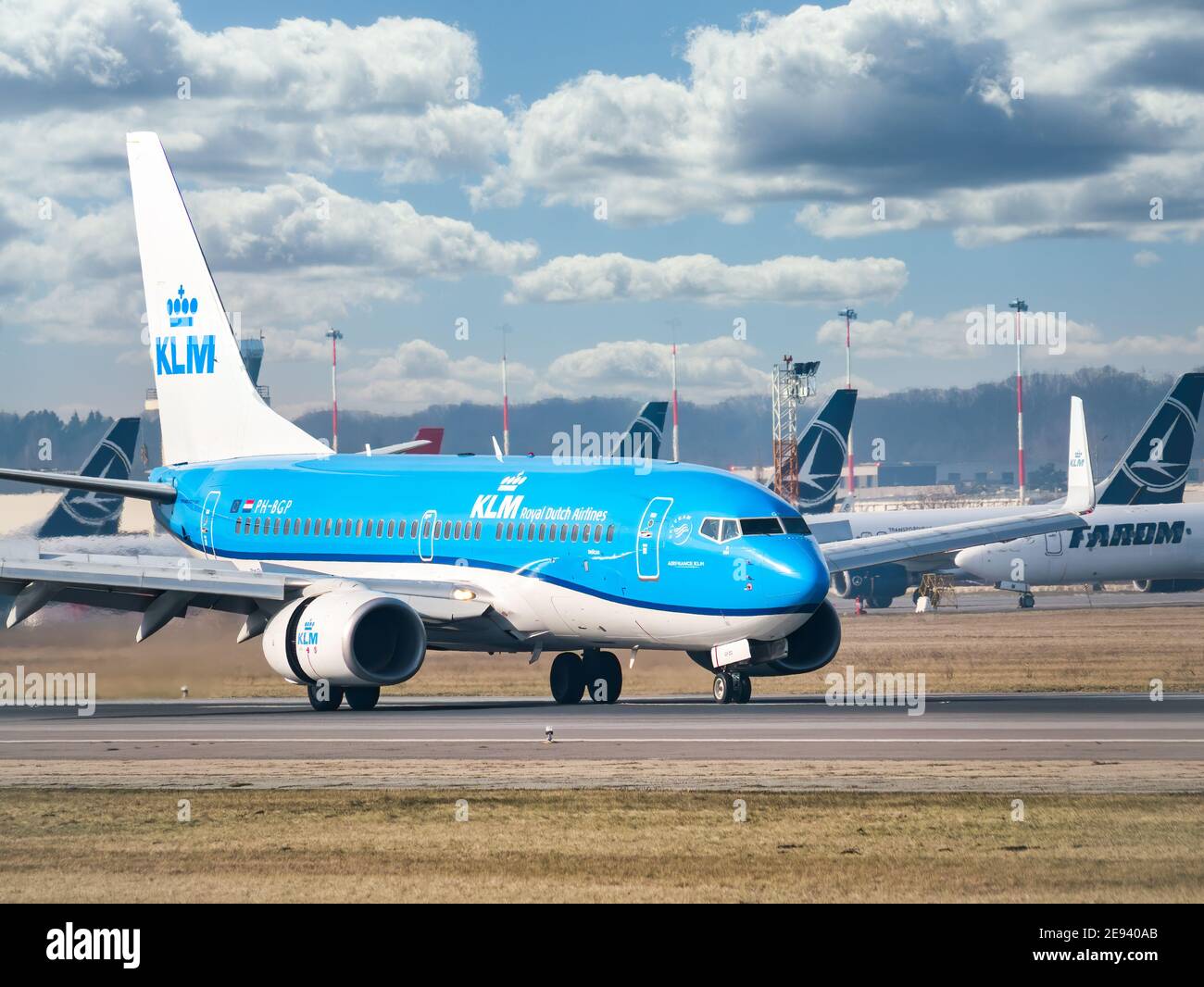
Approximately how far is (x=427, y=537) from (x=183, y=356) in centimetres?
1395

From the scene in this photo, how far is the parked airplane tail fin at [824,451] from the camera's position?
360 feet

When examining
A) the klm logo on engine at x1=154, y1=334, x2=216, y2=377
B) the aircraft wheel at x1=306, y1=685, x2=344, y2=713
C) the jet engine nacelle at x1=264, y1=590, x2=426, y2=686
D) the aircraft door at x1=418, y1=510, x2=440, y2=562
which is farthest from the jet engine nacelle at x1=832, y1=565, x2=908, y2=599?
the jet engine nacelle at x1=264, y1=590, x2=426, y2=686

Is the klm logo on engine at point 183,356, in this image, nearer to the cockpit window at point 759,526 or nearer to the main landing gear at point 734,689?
the main landing gear at point 734,689

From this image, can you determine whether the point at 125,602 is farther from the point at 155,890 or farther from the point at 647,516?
the point at 155,890

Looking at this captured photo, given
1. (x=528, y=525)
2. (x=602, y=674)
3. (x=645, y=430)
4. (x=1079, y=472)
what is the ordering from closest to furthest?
(x=528, y=525), (x=602, y=674), (x=1079, y=472), (x=645, y=430)

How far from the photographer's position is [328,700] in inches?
1451

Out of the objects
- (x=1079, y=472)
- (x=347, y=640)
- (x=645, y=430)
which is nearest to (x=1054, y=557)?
(x=645, y=430)

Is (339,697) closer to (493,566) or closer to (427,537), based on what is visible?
(427,537)

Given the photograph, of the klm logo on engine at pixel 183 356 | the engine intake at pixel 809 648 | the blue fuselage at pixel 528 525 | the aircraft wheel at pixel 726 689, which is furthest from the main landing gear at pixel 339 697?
the klm logo on engine at pixel 183 356

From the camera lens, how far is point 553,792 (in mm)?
21703

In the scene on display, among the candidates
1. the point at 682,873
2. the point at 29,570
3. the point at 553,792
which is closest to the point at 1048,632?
the point at 29,570

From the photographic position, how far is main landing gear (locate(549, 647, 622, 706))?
38500 mm

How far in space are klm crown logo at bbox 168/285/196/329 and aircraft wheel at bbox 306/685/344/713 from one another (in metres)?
15.9

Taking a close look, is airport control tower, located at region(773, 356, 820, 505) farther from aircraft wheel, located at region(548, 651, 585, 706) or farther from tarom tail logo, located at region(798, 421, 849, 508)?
aircraft wheel, located at region(548, 651, 585, 706)
